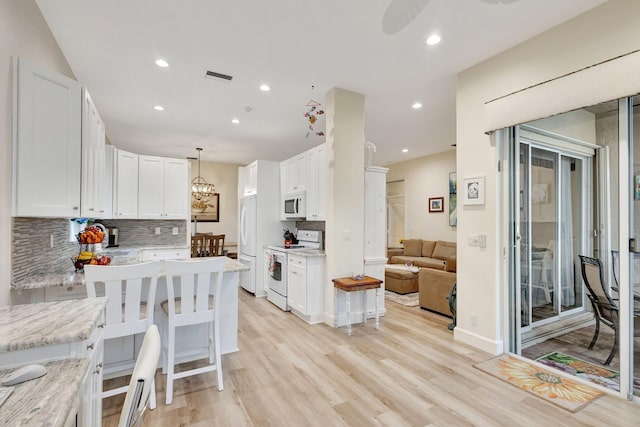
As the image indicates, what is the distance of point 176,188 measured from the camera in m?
5.27

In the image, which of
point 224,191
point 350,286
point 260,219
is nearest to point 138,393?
point 350,286

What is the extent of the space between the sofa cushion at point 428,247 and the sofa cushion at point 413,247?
0.34ft

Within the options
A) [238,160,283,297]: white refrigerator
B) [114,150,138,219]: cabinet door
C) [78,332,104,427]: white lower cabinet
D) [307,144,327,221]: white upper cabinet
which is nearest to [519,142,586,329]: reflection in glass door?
[307,144,327,221]: white upper cabinet

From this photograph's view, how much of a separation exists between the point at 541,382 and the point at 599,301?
88 cm

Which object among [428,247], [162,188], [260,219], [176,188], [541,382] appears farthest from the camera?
[428,247]

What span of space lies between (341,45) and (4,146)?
8.59 feet

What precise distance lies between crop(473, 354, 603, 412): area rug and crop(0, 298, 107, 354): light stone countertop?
9.60ft

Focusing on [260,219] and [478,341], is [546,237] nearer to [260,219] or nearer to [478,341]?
[478,341]

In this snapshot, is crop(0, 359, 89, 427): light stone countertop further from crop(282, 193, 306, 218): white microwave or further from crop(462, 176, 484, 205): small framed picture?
crop(282, 193, 306, 218): white microwave

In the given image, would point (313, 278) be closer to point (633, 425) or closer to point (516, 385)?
point (516, 385)

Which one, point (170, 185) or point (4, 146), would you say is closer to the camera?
point (4, 146)

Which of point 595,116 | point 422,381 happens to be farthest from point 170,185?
point 595,116

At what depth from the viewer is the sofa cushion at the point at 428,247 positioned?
7.01m

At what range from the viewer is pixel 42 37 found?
245 cm
